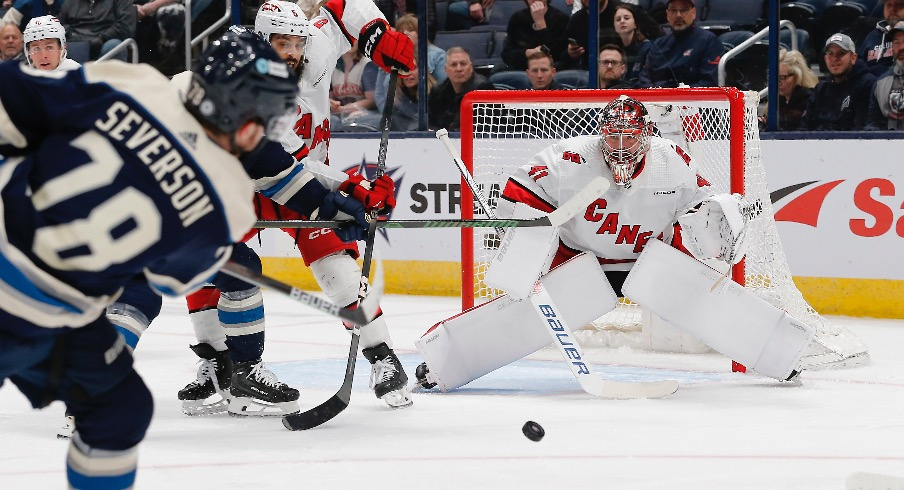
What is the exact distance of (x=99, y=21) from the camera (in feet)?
24.6

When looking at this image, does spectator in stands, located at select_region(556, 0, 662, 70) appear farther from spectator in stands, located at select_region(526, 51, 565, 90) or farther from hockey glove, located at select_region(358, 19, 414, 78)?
hockey glove, located at select_region(358, 19, 414, 78)

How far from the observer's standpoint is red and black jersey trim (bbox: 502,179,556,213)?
3.83 meters

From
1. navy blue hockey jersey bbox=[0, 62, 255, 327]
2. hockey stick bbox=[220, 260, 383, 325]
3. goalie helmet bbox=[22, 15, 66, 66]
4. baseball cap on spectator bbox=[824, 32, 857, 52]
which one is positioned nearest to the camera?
navy blue hockey jersey bbox=[0, 62, 255, 327]

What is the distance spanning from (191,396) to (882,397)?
181cm

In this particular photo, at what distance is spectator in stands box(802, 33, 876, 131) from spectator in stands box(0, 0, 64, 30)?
4129 millimetres

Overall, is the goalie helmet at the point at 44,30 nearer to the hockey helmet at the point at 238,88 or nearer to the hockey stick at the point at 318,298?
the hockey stick at the point at 318,298

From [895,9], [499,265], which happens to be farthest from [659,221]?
[895,9]

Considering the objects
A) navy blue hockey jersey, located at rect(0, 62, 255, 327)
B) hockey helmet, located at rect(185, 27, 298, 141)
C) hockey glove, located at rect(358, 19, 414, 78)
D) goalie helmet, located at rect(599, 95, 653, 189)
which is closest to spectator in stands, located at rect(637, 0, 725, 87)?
goalie helmet, located at rect(599, 95, 653, 189)

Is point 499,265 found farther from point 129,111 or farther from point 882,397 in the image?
point 129,111

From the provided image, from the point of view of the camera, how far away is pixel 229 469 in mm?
2686

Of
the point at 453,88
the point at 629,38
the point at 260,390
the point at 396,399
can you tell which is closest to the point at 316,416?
the point at 260,390

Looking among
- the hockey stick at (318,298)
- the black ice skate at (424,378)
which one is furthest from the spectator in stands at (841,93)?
the hockey stick at (318,298)

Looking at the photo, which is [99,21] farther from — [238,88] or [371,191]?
[238,88]

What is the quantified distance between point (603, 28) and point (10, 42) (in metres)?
3.27
